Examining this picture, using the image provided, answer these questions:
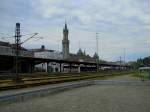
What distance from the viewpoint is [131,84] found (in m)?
36.1

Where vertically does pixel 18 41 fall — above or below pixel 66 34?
below

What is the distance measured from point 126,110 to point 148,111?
3.78ft

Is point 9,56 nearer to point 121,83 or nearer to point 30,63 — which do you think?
point 30,63

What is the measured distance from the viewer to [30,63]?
7919 cm

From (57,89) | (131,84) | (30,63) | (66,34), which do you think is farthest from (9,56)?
(66,34)

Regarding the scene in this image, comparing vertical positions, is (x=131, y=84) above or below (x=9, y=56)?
below

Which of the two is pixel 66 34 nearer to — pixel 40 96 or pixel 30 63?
pixel 30 63

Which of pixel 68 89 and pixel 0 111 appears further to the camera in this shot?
pixel 68 89

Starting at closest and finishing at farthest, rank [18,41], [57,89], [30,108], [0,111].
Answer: [0,111] → [30,108] → [57,89] → [18,41]

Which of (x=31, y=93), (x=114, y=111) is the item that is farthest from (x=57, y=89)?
(x=114, y=111)

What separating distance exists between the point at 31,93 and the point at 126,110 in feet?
27.5

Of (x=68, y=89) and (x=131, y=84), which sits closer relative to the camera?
(x=68, y=89)

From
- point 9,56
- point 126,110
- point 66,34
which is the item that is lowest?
point 126,110

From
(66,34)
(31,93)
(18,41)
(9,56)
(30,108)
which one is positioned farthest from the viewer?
(66,34)
